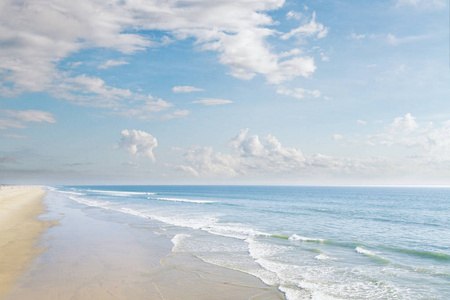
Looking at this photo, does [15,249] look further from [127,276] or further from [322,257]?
[322,257]

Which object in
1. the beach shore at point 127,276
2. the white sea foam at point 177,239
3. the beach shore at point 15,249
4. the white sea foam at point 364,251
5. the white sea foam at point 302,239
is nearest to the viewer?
the beach shore at point 127,276

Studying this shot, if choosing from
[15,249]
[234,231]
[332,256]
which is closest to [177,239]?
[234,231]

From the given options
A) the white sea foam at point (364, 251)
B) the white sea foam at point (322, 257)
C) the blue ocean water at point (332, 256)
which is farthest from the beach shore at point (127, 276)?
the white sea foam at point (364, 251)

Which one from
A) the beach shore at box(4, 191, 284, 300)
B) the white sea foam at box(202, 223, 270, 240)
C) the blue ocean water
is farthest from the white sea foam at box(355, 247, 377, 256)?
the beach shore at box(4, 191, 284, 300)

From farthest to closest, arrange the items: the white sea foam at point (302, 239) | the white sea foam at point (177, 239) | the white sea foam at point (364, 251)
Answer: the white sea foam at point (302, 239), the white sea foam at point (177, 239), the white sea foam at point (364, 251)

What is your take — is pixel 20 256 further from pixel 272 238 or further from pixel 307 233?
pixel 307 233

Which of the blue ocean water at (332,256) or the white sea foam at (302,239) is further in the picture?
the white sea foam at (302,239)

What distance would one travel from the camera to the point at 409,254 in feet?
68.4

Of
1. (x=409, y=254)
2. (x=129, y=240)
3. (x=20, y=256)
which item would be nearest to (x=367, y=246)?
(x=409, y=254)

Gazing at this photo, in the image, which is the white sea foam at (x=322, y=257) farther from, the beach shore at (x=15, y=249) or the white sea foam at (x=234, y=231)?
the beach shore at (x=15, y=249)

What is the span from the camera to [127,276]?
14.9 m

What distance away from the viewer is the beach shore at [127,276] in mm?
12500

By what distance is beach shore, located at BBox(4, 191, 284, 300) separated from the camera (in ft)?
41.0

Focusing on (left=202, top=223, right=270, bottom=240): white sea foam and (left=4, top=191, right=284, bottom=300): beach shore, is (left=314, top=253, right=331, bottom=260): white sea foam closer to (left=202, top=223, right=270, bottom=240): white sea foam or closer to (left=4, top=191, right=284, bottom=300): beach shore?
(left=4, top=191, right=284, bottom=300): beach shore
